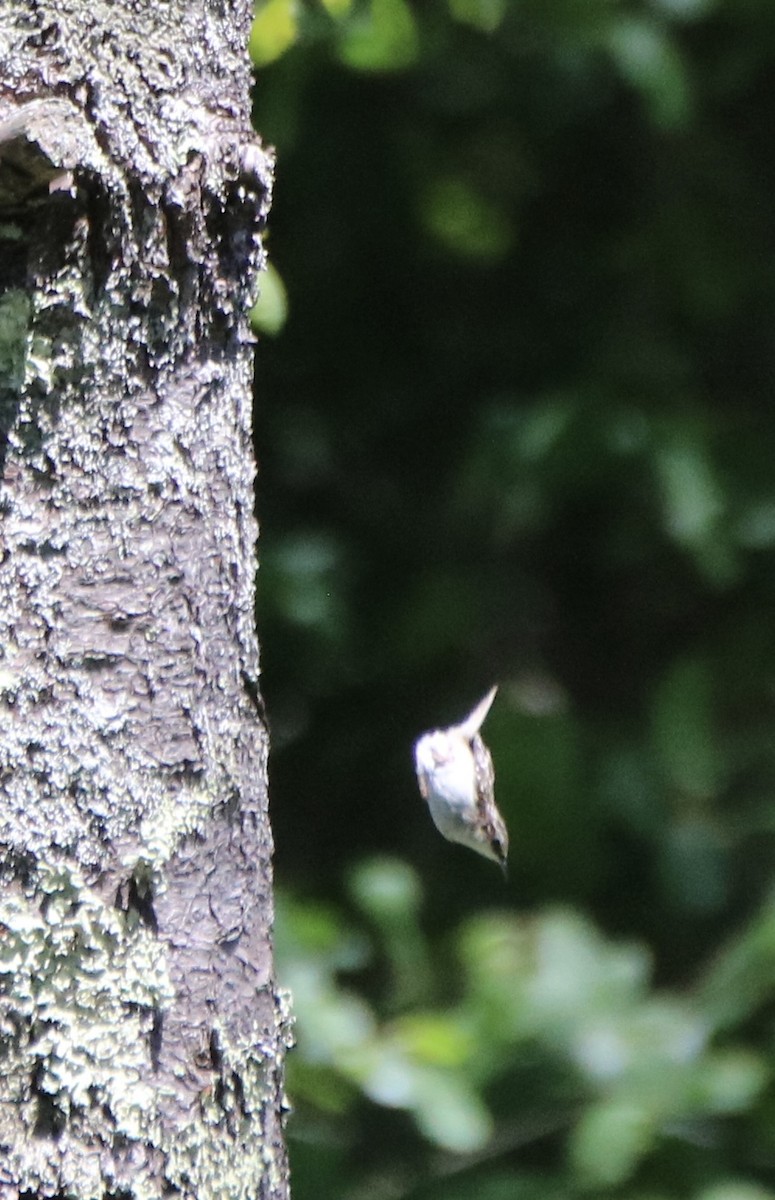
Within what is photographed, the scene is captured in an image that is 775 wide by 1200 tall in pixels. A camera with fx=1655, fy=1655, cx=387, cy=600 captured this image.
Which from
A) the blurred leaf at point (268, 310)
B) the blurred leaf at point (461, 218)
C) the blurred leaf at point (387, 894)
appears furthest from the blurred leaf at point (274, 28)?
the blurred leaf at point (461, 218)

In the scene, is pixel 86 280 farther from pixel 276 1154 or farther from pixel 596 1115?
pixel 596 1115

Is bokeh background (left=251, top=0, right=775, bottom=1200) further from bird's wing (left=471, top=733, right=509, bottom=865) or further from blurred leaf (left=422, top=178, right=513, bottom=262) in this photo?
bird's wing (left=471, top=733, right=509, bottom=865)

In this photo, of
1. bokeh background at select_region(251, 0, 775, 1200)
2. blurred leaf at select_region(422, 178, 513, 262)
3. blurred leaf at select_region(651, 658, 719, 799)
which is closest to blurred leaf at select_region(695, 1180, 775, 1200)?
bokeh background at select_region(251, 0, 775, 1200)

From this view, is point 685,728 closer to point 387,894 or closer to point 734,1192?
point 387,894

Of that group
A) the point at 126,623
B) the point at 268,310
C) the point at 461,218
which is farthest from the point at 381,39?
the point at 461,218

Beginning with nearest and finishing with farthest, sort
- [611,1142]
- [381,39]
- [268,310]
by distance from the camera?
[268,310]
[381,39]
[611,1142]

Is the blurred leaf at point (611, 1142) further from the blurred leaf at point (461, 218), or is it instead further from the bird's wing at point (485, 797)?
the blurred leaf at point (461, 218)
